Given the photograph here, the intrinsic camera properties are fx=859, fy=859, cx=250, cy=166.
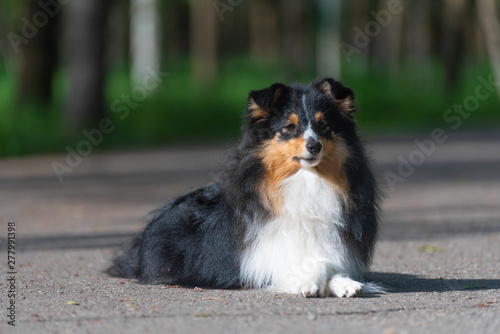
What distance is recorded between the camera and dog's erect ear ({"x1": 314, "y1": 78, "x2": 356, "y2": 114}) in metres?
6.67

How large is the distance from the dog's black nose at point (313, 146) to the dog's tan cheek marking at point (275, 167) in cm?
14

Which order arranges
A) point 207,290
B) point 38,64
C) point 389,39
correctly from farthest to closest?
point 389,39 → point 38,64 → point 207,290

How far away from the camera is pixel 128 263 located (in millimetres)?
7707

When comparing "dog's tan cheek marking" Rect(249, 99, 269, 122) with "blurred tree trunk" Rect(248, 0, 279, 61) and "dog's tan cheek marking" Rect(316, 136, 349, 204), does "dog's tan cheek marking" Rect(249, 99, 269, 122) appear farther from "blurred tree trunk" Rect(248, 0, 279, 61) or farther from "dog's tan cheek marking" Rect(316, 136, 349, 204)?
"blurred tree trunk" Rect(248, 0, 279, 61)

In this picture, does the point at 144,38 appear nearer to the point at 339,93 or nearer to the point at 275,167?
the point at 339,93

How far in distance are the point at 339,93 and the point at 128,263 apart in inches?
99.1

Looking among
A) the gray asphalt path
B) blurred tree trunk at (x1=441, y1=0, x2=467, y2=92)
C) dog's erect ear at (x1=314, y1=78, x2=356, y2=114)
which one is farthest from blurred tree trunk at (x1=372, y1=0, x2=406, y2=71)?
dog's erect ear at (x1=314, y1=78, x2=356, y2=114)

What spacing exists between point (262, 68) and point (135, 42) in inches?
353

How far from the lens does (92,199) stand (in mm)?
14430

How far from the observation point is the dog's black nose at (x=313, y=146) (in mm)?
6277

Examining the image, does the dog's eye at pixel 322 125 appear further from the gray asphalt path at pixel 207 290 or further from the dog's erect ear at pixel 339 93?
the gray asphalt path at pixel 207 290

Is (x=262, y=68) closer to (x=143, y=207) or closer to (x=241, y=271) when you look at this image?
(x=143, y=207)

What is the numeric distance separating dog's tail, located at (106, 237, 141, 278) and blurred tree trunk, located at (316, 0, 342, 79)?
107ft

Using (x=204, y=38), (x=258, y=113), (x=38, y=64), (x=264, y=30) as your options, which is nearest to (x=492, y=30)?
(x=204, y=38)
